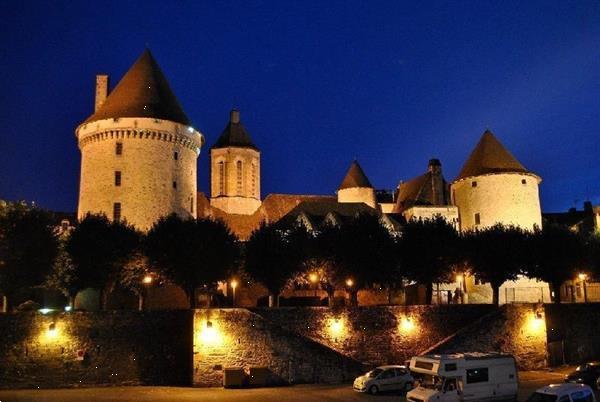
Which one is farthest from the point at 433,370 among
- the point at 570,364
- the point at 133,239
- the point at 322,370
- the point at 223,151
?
the point at 223,151

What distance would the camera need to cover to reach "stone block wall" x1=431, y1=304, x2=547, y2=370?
32.8 meters

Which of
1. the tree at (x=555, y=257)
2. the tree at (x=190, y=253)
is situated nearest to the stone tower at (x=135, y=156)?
the tree at (x=190, y=253)

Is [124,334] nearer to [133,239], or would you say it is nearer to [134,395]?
[134,395]

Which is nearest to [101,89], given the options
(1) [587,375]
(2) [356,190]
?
(2) [356,190]

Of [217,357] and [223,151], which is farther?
[223,151]

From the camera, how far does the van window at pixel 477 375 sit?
22.4 m

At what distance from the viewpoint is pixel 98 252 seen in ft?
113

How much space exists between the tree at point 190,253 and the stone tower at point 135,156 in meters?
9.62

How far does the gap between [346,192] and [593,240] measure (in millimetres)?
25479

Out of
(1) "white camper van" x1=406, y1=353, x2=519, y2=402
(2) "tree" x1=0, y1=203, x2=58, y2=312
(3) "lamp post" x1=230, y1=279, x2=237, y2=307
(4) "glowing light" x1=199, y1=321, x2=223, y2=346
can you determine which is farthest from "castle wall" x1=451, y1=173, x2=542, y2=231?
(2) "tree" x1=0, y1=203, x2=58, y2=312

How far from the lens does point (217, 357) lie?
29156 millimetres

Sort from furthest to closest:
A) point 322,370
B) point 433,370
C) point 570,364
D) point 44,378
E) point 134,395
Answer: point 570,364 → point 322,370 → point 44,378 → point 134,395 → point 433,370

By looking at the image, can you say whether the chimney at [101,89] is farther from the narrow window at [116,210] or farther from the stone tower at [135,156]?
the narrow window at [116,210]

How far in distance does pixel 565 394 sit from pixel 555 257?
2266 centimetres
